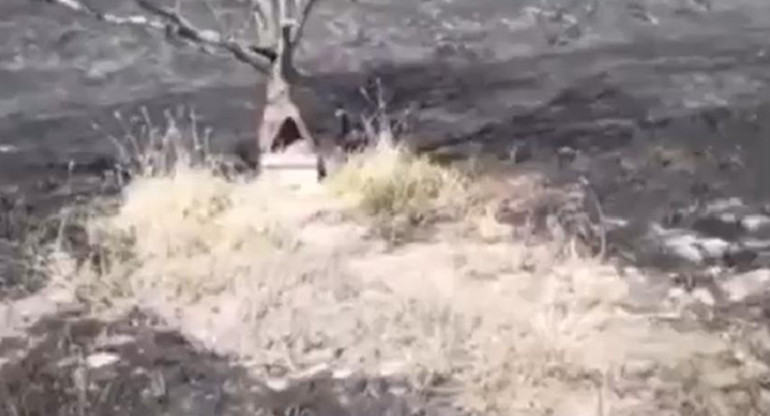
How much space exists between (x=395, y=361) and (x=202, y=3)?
5.08 metres

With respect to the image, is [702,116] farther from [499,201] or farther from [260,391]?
[260,391]

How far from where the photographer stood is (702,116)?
7.19 meters

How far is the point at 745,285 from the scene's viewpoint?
536 cm

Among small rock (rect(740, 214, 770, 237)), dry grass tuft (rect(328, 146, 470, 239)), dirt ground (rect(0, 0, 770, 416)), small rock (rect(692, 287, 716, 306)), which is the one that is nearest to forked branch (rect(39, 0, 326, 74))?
dirt ground (rect(0, 0, 770, 416))

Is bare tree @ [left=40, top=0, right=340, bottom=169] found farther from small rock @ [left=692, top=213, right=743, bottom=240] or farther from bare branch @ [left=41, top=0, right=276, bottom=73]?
small rock @ [left=692, top=213, right=743, bottom=240]

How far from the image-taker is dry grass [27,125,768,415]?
15.1 ft

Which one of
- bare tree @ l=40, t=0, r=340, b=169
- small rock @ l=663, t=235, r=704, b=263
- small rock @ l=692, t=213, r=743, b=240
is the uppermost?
bare tree @ l=40, t=0, r=340, b=169

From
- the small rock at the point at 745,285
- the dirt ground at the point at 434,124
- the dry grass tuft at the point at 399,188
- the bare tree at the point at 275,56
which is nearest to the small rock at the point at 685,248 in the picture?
the dirt ground at the point at 434,124

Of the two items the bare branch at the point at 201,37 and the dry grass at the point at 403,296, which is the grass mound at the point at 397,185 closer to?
the dry grass at the point at 403,296

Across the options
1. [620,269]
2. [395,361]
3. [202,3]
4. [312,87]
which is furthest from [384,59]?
[395,361]

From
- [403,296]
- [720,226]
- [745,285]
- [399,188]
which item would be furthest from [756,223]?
[403,296]

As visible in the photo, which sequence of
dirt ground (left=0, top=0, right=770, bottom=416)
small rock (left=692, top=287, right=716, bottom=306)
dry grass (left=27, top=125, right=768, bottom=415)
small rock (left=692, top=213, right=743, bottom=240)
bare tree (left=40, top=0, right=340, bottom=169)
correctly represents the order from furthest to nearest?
bare tree (left=40, top=0, right=340, bottom=169) < small rock (left=692, top=213, right=743, bottom=240) < small rock (left=692, top=287, right=716, bottom=306) < dirt ground (left=0, top=0, right=770, bottom=416) < dry grass (left=27, top=125, right=768, bottom=415)

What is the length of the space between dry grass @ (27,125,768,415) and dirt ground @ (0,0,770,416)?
164 millimetres

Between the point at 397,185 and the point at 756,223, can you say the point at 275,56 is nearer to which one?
the point at 397,185
